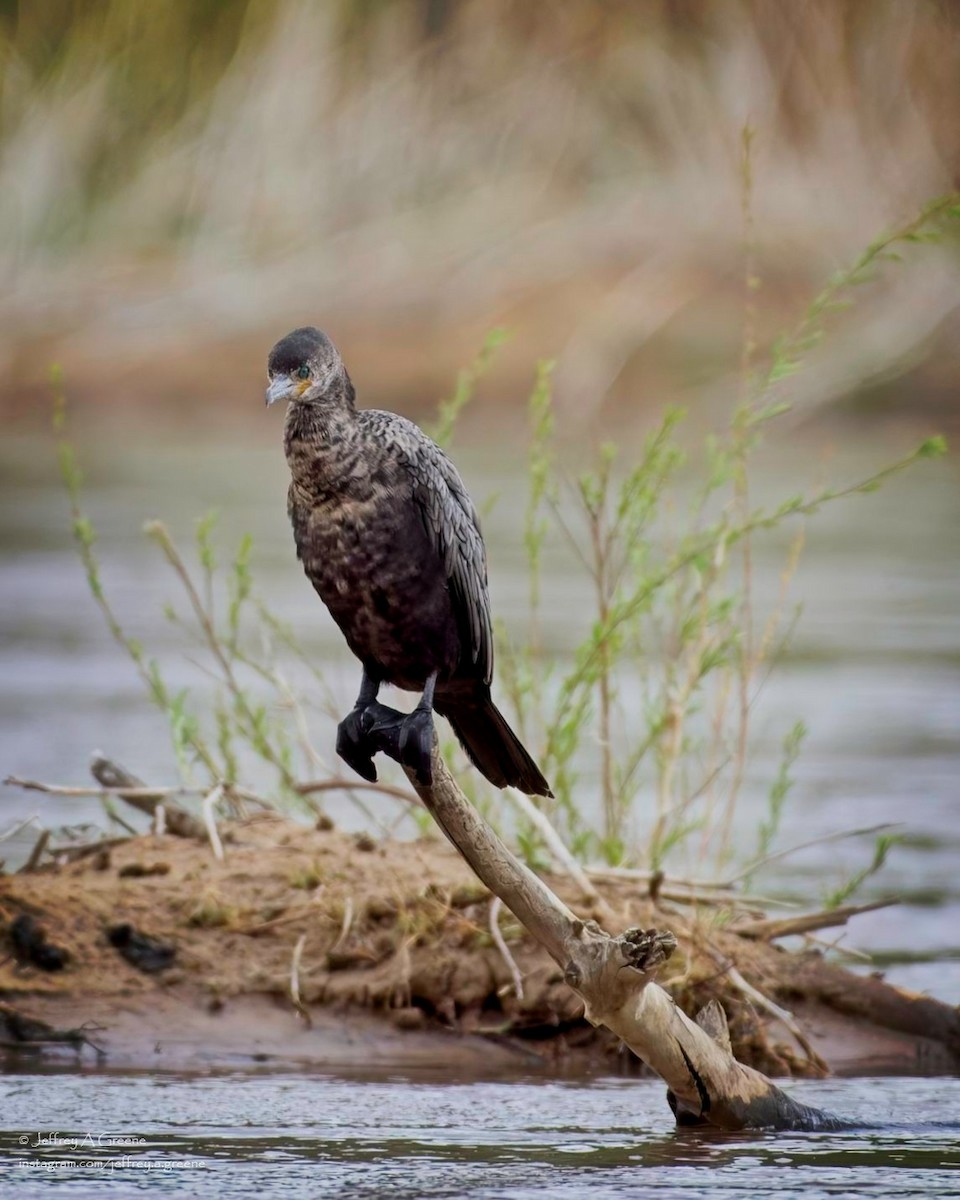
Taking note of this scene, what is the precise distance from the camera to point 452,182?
16188 millimetres

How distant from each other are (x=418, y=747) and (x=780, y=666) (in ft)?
22.4

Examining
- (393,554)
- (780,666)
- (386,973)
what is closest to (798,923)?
(386,973)

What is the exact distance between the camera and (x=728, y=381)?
48.5ft

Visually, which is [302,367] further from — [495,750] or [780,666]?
[780,666]

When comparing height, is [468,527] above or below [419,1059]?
above

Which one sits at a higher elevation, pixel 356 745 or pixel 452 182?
pixel 452 182

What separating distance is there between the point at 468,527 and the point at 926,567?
920cm

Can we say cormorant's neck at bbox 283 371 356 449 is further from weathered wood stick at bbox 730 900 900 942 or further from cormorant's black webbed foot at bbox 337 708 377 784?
weathered wood stick at bbox 730 900 900 942

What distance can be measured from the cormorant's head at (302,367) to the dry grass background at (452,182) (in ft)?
37.8

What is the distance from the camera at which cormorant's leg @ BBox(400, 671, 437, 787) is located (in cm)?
397

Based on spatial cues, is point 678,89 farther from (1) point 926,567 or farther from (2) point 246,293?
(1) point 926,567

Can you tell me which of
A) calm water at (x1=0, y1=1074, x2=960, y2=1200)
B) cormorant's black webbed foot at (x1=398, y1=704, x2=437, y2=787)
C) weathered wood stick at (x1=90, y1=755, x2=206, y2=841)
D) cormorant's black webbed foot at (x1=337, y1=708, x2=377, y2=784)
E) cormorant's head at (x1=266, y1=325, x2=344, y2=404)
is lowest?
calm water at (x1=0, y1=1074, x2=960, y2=1200)

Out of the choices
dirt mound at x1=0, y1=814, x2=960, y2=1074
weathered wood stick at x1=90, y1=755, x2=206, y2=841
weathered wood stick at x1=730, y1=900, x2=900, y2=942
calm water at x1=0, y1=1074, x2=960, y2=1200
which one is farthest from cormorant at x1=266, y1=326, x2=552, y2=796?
weathered wood stick at x1=90, y1=755, x2=206, y2=841

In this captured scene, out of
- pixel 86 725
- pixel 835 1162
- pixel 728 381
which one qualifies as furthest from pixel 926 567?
pixel 835 1162
